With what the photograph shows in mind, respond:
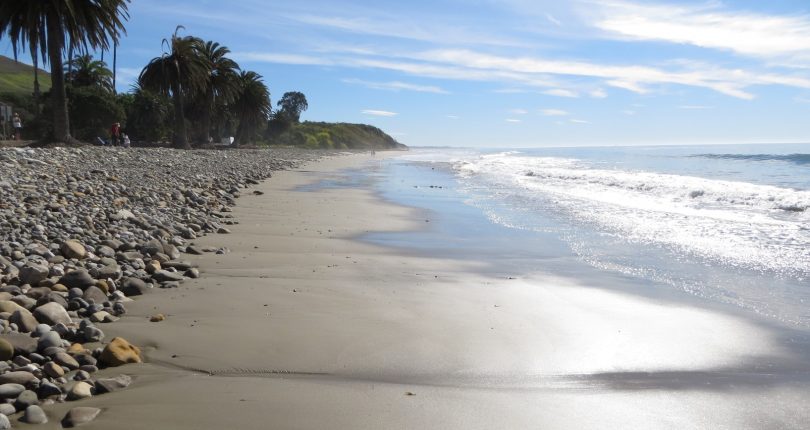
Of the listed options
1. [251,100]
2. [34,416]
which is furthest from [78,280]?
[251,100]

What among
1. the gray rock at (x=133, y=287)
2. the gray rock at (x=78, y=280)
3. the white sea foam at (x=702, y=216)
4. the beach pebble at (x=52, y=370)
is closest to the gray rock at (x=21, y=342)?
the beach pebble at (x=52, y=370)

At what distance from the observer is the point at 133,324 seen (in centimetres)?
379

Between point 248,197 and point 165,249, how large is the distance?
257 inches

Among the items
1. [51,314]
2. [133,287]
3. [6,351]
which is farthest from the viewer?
[133,287]

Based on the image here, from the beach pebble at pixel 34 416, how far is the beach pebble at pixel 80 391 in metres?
0.20

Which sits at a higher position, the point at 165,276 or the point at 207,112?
the point at 207,112

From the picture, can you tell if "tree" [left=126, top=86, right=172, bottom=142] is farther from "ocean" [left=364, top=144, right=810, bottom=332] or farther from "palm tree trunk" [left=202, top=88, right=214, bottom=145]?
"ocean" [left=364, top=144, right=810, bottom=332]

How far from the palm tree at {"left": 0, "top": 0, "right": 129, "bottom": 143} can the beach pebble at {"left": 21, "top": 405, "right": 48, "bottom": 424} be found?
20070 millimetres

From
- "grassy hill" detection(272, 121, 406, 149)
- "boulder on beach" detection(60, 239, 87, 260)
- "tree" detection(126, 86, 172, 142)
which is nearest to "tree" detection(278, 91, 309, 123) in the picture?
"grassy hill" detection(272, 121, 406, 149)

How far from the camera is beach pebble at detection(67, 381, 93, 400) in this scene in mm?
2736

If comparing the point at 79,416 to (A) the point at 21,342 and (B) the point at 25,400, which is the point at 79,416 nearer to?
(B) the point at 25,400

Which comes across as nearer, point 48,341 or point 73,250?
point 48,341

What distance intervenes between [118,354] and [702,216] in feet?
33.1

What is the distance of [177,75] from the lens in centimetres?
3375
